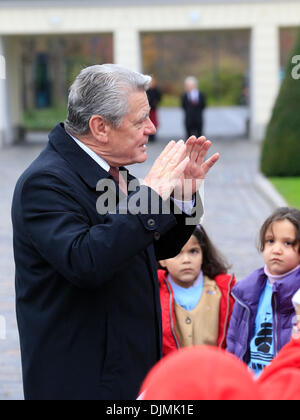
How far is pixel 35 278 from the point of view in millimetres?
2420

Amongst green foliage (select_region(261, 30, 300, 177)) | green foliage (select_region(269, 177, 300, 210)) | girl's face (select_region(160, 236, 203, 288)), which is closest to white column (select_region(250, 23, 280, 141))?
green foliage (select_region(261, 30, 300, 177))

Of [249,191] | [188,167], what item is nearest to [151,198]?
[188,167]

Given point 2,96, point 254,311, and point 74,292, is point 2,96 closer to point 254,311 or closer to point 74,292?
point 254,311

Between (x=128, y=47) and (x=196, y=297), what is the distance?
18715mm

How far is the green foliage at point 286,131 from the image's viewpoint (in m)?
14.2

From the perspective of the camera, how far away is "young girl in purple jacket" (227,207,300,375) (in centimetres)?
388

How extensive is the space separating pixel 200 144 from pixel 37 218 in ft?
2.01

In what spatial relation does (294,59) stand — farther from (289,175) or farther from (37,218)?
(37,218)

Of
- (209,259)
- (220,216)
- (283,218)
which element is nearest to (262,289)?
(283,218)

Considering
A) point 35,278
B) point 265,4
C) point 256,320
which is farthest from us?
point 265,4

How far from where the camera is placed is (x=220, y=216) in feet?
38.0

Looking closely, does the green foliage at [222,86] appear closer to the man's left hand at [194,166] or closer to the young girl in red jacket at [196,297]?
the young girl in red jacket at [196,297]

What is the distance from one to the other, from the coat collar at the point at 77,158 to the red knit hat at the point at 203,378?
122cm

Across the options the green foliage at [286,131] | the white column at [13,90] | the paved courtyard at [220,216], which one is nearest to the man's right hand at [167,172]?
the paved courtyard at [220,216]
